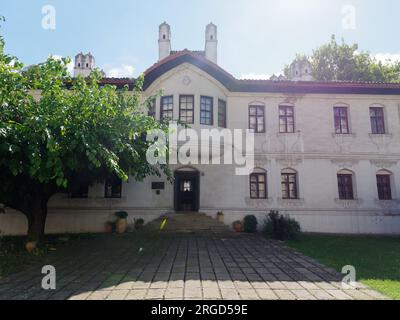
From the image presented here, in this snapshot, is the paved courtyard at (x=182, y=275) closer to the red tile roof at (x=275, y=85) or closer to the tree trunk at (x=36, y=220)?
the tree trunk at (x=36, y=220)

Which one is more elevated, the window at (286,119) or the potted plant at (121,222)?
the window at (286,119)

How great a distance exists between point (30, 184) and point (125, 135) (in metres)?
4.44

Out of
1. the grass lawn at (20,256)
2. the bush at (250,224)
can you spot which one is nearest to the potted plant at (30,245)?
the grass lawn at (20,256)

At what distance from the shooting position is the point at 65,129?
629 cm

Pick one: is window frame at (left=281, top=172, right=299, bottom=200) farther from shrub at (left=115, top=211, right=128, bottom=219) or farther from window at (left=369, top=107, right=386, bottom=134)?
shrub at (left=115, top=211, right=128, bottom=219)

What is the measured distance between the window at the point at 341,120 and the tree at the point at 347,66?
1465 centimetres

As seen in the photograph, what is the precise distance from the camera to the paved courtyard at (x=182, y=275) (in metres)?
4.87

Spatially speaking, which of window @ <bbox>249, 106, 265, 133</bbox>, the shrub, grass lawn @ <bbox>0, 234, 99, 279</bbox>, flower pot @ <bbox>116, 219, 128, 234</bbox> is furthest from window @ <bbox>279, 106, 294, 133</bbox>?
grass lawn @ <bbox>0, 234, 99, 279</bbox>

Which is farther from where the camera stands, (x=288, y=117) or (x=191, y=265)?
(x=288, y=117)

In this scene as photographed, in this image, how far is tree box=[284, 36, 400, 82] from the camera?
2544 cm
